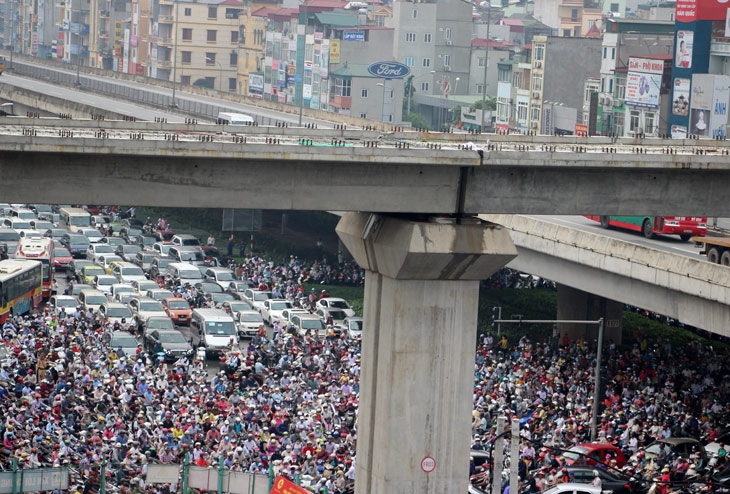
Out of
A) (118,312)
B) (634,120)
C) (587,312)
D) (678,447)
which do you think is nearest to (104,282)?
(118,312)

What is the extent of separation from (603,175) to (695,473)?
280 inches

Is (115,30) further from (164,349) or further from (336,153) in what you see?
(336,153)

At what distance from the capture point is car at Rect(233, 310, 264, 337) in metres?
50.3

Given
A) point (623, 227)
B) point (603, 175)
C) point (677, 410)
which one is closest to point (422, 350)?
point (603, 175)

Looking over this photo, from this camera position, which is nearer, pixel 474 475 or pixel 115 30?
pixel 474 475

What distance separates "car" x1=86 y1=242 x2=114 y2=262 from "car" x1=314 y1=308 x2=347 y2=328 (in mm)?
14635

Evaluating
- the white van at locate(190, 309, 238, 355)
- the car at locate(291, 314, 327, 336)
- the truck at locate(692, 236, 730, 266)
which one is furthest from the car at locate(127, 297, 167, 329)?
the truck at locate(692, 236, 730, 266)

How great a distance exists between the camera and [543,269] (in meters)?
47.2

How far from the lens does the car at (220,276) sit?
192 ft

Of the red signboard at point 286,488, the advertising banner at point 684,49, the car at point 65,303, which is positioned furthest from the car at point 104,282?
the advertising banner at point 684,49

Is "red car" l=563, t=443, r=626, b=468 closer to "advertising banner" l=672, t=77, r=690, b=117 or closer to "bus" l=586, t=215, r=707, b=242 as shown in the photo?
"bus" l=586, t=215, r=707, b=242

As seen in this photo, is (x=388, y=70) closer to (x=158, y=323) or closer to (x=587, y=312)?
(x=587, y=312)

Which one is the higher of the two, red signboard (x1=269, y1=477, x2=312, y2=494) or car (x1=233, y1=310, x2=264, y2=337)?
red signboard (x1=269, y1=477, x2=312, y2=494)

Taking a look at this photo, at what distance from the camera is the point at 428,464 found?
94.9ft
